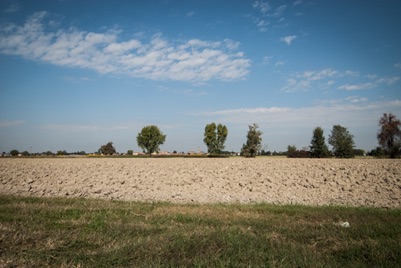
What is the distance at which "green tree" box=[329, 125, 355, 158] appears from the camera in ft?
247

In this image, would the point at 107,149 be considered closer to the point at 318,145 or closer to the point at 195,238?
the point at 318,145

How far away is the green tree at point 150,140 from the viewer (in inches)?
4641

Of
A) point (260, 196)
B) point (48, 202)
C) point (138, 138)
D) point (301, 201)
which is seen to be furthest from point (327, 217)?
point (138, 138)

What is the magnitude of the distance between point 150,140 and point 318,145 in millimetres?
68545

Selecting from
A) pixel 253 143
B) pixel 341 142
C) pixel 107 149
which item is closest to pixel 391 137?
pixel 341 142

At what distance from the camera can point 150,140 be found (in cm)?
11819

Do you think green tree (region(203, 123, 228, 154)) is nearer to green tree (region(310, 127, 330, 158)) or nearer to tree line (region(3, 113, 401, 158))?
tree line (region(3, 113, 401, 158))

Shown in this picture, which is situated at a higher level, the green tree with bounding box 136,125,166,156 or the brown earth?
the green tree with bounding box 136,125,166,156

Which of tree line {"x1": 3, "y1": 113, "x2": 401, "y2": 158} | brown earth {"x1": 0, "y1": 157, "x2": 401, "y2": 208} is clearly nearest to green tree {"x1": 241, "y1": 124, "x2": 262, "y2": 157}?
tree line {"x1": 3, "y1": 113, "x2": 401, "y2": 158}

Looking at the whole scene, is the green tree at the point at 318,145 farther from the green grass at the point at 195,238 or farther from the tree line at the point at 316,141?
the green grass at the point at 195,238

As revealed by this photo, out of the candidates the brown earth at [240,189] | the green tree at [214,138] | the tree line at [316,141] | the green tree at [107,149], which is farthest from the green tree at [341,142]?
the green tree at [107,149]

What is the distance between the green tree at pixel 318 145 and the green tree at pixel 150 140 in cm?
6315

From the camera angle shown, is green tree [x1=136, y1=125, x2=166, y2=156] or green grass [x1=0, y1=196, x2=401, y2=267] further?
green tree [x1=136, y1=125, x2=166, y2=156]

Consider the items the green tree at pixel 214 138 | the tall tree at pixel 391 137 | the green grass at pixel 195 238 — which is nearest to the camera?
the green grass at pixel 195 238
